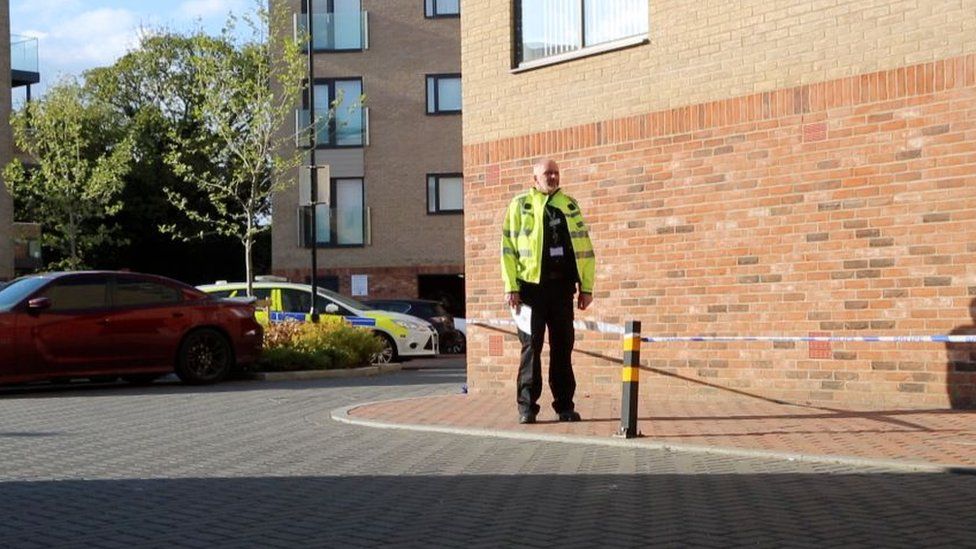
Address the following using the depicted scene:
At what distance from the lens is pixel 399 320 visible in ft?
87.0

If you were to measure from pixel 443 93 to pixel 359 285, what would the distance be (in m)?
5.83

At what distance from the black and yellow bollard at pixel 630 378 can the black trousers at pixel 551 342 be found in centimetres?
122

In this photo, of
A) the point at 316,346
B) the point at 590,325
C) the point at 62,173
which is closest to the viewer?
the point at 590,325

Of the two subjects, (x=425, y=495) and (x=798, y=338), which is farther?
(x=798, y=338)

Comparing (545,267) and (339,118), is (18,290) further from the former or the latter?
(339,118)

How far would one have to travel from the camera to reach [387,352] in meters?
25.6

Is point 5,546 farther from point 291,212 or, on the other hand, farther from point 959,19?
point 291,212

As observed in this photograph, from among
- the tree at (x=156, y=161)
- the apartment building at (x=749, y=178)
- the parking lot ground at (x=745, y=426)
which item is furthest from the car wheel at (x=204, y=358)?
the tree at (x=156, y=161)

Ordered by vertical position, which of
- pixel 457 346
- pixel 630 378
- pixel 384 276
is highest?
pixel 384 276

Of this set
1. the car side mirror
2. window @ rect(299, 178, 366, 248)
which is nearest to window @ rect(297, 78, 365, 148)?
window @ rect(299, 178, 366, 248)

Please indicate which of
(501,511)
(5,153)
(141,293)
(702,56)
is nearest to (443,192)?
(5,153)

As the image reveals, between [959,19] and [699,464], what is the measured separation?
14.8ft

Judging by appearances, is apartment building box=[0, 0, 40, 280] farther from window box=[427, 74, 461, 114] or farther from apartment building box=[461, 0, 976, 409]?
apartment building box=[461, 0, 976, 409]

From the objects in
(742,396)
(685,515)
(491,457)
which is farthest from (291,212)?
(685,515)
